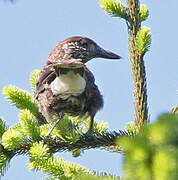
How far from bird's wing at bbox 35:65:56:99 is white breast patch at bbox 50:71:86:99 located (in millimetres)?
54

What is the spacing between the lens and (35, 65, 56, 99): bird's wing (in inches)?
127

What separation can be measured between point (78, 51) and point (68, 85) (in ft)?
2.27

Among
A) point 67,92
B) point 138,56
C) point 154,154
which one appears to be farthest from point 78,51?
point 154,154

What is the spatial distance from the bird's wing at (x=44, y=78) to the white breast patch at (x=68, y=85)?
0.05 meters

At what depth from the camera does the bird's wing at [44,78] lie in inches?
127

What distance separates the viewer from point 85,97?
340cm

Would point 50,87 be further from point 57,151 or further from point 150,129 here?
point 150,129

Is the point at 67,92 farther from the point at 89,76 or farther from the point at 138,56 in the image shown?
the point at 138,56

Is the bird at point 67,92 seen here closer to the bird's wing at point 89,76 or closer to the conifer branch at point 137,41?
the bird's wing at point 89,76

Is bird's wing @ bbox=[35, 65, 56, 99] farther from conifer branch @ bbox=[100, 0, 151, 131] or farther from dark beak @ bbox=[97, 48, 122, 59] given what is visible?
conifer branch @ bbox=[100, 0, 151, 131]

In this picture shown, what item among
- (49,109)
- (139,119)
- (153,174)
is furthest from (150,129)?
(49,109)

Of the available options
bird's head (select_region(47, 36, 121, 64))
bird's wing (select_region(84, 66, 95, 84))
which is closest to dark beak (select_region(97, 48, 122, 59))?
bird's head (select_region(47, 36, 121, 64))

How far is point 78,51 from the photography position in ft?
12.5

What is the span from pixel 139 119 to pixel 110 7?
0.73 m
